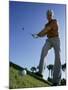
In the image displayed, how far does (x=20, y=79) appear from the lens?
6.85 feet

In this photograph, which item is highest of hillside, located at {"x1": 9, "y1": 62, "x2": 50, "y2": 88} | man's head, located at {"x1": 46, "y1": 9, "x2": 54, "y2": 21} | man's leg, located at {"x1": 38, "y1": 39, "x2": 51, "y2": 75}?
man's head, located at {"x1": 46, "y1": 9, "x2": 54, "y2": 21}

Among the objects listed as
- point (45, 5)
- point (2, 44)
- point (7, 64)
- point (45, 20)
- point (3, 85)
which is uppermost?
point (45, 5)

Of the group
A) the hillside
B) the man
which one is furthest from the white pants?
the hillside

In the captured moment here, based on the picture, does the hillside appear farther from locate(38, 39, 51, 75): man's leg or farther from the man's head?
the man's head

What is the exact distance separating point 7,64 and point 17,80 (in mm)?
164

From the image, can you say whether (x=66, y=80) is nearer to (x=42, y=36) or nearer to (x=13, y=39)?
(x=42, y=36)

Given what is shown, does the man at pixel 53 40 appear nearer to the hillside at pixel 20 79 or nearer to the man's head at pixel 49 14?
the man's head at pixel 49 14

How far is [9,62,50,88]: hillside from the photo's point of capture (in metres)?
2.07

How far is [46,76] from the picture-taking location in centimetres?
215

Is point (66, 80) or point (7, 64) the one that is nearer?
point (7, 64)

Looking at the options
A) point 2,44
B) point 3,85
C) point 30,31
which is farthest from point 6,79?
point 30,31

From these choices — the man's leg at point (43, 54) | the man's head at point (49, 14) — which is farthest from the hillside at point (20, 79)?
the man's head at point (49, 14)

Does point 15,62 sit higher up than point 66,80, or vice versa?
point 15,62

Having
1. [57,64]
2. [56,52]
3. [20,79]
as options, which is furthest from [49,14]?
[20,79]
